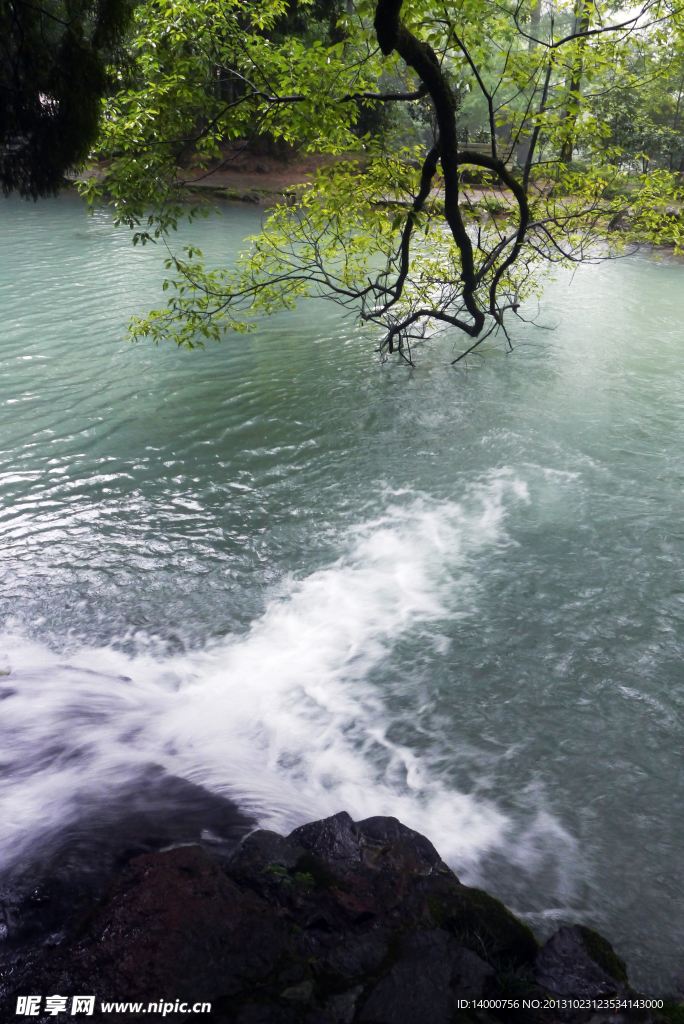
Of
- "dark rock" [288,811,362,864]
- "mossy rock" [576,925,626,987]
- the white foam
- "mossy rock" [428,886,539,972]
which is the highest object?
"dark rock" [288,811,362,864]

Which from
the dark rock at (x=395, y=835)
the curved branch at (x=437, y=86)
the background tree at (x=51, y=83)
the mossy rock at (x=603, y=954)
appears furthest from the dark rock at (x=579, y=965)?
the curved branch at (x=437, y=86)

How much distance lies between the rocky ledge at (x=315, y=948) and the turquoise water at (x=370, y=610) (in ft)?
1.60

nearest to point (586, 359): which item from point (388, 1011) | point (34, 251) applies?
point (388, 1011)

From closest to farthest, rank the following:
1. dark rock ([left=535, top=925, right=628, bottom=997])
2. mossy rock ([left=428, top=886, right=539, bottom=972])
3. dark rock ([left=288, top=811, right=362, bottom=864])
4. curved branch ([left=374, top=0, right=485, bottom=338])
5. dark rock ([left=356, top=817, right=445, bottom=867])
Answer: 1. dark rock ([left=535, top=925, right=628, bottom=997])
2. mossy rock ([left=428, top=886, right=539, bottom=972])
3. dark rock ([left=288, top=811, right=362, bottom=864])
4. dark rock ([left=356, top=817, right=445, bottom=867])
5. curved branch ([left=374, top=0, right=485, bottom=338])

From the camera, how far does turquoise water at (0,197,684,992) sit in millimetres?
3957

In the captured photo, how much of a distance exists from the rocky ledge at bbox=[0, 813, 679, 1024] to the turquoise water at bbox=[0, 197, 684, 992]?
489 millimetres

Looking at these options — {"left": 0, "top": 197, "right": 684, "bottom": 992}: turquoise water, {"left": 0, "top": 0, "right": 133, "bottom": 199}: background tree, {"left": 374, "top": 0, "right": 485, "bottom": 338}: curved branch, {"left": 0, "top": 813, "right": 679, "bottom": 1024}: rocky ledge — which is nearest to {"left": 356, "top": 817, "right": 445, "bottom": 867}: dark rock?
{"left": 0, "top": 813, "right": 679, "bottom": 1024}: rocky ledge

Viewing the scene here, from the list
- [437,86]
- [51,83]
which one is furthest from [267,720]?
[437,86]

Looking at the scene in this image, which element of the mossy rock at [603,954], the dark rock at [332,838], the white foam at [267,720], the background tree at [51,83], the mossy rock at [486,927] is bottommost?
the white foam at [267,720]

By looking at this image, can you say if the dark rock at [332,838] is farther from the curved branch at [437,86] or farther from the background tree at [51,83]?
the curved branch at [437,86]

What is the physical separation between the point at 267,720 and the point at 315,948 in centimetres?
183

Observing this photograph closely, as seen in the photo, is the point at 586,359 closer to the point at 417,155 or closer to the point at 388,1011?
the point at 417,155

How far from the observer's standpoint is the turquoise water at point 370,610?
3.96m

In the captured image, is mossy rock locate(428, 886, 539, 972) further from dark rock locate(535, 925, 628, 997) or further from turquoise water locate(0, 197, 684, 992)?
turquoise water locate(0, 197, 684, 992)
